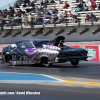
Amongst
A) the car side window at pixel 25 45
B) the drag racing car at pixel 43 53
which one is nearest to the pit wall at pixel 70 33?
the drag racing car at pixel 43 53

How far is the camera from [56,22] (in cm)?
2761

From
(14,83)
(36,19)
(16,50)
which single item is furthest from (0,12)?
(14,83)

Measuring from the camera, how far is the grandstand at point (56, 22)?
Result: 26.1 m

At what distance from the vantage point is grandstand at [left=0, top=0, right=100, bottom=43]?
26062 millimetres

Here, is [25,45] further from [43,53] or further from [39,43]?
[43,53]

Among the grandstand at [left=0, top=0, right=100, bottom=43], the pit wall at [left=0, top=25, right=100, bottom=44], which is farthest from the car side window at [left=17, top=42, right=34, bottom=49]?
the pit wall at [left=0, top=25, right=100, bottom=44]

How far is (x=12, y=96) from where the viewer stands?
735cm

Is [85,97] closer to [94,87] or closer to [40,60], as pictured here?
[94,87]

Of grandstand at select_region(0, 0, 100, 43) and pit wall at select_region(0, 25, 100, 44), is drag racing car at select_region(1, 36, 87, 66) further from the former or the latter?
pit wall at select_region(0, 25, 100, 44)

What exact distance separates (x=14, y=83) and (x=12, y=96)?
249 cm

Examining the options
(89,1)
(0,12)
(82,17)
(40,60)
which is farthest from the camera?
(0,12)

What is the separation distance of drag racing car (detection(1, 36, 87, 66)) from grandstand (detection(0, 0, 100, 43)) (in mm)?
9533

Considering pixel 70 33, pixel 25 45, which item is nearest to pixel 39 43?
pixel 25 45

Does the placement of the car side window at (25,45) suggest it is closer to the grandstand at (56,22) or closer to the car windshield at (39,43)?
the car windshield at (39,43)
